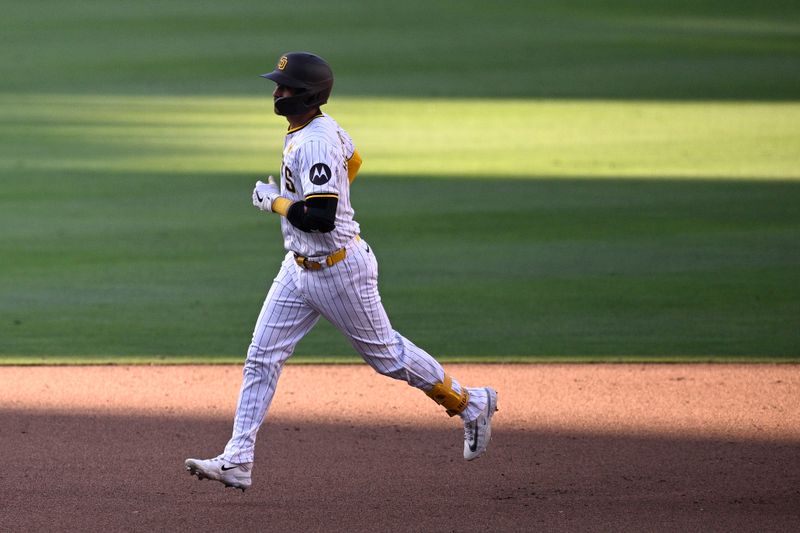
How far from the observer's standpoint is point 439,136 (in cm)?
1783

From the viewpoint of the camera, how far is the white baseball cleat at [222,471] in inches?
219

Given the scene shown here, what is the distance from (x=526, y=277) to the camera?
11.0 meters

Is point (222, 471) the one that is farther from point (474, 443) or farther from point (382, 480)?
point (474, 443)

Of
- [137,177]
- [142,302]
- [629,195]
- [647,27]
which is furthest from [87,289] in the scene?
[647,27]

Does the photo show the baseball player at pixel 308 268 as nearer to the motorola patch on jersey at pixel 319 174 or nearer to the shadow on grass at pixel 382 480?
the motorola patch on jersey at pixel 319 174

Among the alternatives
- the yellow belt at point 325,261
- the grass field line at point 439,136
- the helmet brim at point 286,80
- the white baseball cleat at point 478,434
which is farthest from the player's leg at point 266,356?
the grass field line at point 439,136

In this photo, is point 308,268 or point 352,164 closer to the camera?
point 308,268

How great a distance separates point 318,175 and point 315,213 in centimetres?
17

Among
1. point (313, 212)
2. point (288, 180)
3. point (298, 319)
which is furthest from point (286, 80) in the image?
point (298, 319)

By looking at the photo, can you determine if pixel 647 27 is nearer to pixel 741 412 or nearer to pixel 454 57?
pixel 454 57

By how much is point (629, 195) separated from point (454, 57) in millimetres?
10655

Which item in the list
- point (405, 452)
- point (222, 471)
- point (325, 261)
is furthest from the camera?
point (405, 452)

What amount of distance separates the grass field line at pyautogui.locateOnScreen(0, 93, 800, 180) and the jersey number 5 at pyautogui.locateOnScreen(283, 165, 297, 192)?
9742mm

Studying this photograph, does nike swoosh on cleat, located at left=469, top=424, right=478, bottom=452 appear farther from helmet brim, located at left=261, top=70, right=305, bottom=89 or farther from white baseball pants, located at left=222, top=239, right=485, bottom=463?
helmet brim, located at left=261, top=70, right=305, bottom=89
